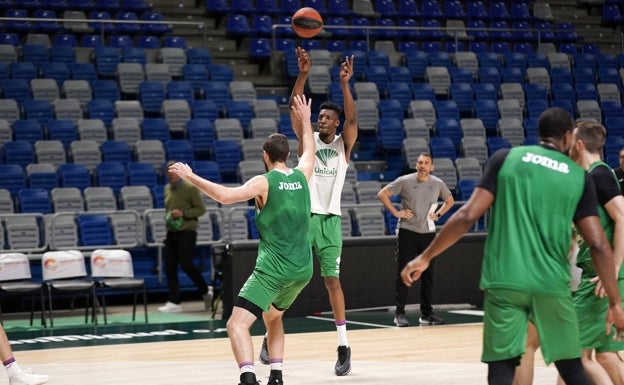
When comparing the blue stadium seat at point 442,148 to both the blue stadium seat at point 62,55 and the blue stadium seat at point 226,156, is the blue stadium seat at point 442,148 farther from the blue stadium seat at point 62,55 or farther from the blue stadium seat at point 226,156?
the blue stadium seat at point 62,55

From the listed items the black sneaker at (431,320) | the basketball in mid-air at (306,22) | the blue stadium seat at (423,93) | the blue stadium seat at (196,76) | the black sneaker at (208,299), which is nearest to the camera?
the basketball in mid-air at (306,22)

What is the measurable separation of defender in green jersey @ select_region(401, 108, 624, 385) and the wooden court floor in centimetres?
350

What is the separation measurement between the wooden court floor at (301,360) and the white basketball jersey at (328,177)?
144 cm

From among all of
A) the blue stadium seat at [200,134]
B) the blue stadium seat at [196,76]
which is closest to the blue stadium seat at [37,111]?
the blue stadium seat at [200,134]

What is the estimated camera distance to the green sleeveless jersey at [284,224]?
24.6 feet

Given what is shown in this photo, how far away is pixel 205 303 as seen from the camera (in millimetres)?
15492

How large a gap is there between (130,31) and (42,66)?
277 cm

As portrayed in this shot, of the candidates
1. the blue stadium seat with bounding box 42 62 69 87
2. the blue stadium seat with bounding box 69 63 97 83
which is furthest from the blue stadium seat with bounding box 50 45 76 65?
the blue stadium seat with bounding box 42 62 69 87

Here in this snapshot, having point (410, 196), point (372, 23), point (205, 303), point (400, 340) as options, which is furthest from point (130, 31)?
point (400, 340)

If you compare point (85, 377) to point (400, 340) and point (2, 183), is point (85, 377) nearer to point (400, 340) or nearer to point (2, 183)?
point (400, 340)

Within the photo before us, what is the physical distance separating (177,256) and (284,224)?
7.81m

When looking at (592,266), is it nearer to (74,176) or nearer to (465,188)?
(74,176)

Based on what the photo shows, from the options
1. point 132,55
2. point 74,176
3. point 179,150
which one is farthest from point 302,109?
point 132,55

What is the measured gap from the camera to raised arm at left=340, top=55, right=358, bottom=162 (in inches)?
359
